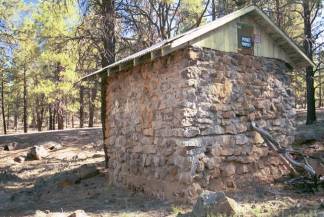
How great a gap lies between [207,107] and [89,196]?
12.5ft

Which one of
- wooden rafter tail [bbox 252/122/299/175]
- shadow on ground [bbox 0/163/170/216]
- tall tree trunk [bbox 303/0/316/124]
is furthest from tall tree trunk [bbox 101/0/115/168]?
tall tree trunk [bbox 303/0/316/124]

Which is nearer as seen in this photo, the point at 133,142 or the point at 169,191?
the point at 169,191

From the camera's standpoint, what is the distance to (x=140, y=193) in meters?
8.98

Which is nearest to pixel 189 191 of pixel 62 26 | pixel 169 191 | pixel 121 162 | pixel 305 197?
pixel 169 191

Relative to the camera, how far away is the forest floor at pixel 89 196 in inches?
280

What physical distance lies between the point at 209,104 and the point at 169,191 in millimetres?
1987

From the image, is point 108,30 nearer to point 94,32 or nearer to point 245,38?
point 94,32

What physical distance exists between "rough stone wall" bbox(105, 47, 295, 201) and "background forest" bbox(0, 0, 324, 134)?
3.38 m

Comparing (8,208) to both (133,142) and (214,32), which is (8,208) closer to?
(133,142)

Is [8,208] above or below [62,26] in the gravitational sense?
below

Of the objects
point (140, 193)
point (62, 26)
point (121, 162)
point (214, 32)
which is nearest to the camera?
point (214, 32)

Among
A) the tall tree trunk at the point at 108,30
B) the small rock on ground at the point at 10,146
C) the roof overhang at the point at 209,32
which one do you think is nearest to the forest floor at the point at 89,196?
the small rock on ground at the point at 10,146

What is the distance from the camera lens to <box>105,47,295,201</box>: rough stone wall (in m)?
7.79

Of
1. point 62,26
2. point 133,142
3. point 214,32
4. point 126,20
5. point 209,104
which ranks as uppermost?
point 62,26
